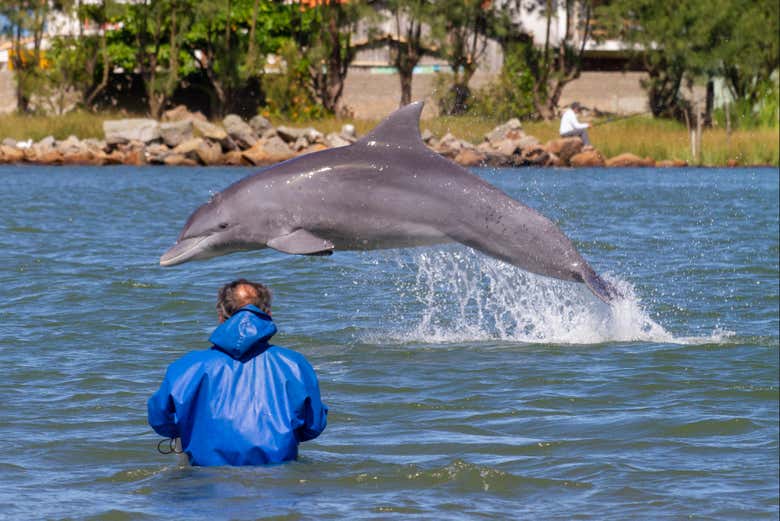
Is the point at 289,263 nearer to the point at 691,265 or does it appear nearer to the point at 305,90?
the point at 691,265

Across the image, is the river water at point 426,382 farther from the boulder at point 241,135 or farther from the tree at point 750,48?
the tree at point 750,48

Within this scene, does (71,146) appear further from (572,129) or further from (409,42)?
(409,42)

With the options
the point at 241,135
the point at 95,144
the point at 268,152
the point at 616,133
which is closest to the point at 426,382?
the point at 268,152

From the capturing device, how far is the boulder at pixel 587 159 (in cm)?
4322

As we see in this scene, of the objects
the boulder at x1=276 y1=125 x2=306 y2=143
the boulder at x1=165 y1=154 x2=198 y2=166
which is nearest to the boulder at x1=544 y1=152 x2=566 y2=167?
the boulder at x1=276 y1=125 x2=306 y2=143

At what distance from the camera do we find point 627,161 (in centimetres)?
4359

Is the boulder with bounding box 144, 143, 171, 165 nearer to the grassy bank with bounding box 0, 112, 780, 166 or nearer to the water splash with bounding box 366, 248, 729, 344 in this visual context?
the grassy bank with bounding box 0, 112, 780, 166

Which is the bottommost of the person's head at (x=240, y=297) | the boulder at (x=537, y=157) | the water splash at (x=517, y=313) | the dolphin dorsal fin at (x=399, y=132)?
the boulder at (x=537, y=157)

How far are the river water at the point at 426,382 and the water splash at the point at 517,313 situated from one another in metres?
0.04

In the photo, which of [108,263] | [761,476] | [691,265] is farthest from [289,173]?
[691,265]

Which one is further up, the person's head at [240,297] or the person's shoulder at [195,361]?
the person's head at [240,297]

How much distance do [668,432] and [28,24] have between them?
4881cm

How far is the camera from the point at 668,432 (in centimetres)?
866

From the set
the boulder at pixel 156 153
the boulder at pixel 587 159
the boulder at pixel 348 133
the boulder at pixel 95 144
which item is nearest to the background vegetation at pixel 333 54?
the boulder at pixel 348 133
